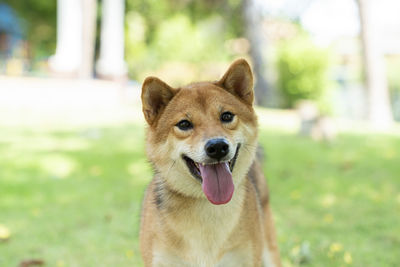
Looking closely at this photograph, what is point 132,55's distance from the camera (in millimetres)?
26688

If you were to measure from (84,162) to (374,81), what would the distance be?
10.2 m

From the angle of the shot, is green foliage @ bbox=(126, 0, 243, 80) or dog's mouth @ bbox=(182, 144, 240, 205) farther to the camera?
green foliage @ bbox=(126, 0, 243, 80)

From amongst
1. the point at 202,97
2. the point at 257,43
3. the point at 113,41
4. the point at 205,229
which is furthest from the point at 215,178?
the point at 257,43

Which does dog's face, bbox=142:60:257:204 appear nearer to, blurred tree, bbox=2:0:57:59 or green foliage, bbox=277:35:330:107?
green foliage, bbox=277:35:330:107

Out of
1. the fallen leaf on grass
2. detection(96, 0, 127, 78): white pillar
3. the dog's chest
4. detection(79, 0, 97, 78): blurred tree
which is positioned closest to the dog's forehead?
the dog's chest

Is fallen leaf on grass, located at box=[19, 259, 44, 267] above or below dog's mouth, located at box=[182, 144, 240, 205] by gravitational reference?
below

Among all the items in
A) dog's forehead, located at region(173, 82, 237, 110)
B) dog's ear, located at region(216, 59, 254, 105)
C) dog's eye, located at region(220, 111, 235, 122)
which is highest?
dog's ear, located at region(216, 59, 254, 105)


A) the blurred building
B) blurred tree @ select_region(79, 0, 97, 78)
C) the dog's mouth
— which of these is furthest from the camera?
the blurred building

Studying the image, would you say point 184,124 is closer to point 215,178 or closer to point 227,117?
point 227,117

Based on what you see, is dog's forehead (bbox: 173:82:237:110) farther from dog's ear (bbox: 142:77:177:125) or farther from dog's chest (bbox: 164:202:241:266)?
dog's chest (bbox: 164:202:241:266)

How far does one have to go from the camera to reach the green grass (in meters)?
4.16

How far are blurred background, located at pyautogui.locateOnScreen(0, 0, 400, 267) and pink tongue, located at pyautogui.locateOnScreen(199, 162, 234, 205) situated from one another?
5.05 ft

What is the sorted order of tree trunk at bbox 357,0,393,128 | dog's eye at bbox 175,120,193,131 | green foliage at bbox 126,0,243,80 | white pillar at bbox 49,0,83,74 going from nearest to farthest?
1. dog's eye at bbox 175,120,193,131
2. tree trunk at bbox 357,0,393,128
3. white pillar at bbox 49,0,83,74
4. green foliage at bbox 126,0,243,80

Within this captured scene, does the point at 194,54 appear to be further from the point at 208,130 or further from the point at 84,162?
the point at 208,130
